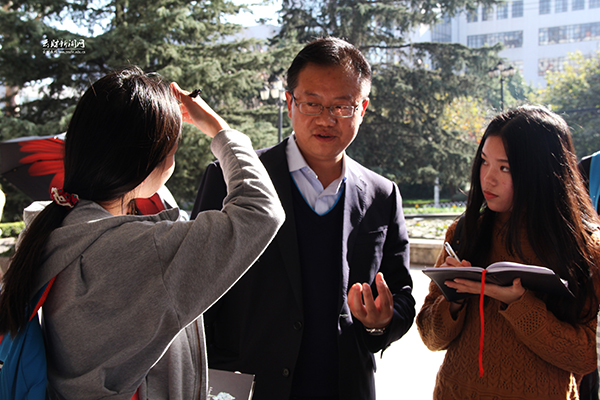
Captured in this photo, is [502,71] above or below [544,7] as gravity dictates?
below

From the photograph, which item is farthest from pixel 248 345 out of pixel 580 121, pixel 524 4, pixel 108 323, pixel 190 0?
pixel 524 4

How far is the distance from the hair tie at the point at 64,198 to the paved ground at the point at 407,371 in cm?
293

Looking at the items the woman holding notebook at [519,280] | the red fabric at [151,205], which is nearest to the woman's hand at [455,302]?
the woman holding notebook at [519,280]

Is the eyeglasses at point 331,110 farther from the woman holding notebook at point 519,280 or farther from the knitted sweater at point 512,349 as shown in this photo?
the knitted sweater at point 512,349

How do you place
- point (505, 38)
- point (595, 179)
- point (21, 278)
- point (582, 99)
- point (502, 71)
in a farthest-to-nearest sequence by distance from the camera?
point (505, 38) → point (582, 99) → point (502, 71) → point (595, 179) → point (21, 278)

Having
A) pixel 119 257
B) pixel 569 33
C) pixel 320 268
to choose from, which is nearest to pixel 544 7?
pixel 569 33

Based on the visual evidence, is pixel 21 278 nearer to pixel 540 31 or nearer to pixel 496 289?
pixel 496 289

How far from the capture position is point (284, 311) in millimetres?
1766

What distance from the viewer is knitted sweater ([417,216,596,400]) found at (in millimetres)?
1693

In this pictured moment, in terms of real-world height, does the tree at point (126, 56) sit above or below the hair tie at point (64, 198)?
above

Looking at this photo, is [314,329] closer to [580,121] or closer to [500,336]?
[500,336]

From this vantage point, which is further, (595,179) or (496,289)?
(595,179)

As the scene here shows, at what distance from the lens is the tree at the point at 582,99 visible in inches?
932

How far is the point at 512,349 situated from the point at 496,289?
257 mm
